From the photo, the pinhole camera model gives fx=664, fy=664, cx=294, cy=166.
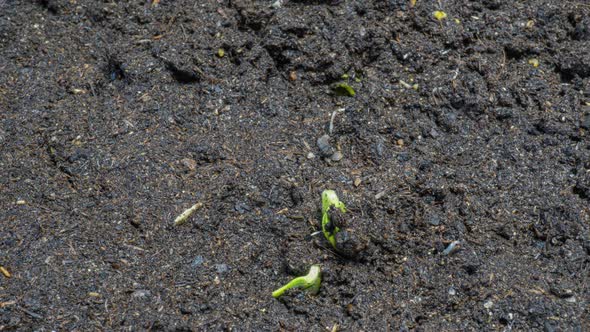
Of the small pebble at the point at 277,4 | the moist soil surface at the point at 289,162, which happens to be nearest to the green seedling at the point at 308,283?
the moist soil surface at the point at 289,162

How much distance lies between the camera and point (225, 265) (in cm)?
229

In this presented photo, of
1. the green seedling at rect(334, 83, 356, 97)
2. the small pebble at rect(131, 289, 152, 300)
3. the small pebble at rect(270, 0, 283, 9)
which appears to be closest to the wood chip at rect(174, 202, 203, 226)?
the small pebble at rect(131, 289, 152, 300)

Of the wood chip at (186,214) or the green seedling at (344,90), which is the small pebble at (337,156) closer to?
the green seedling at (344,90)

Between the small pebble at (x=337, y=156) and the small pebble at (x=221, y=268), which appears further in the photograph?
the small pebble at (x=337, y=156)

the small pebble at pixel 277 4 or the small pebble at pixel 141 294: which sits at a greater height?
the small pebble at pixel 277 4

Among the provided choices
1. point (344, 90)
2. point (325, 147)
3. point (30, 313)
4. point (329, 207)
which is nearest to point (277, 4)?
point (344, 90)

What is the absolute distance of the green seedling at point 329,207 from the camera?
7.50 ft

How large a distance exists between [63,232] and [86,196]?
0.56 ft

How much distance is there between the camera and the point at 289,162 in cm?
251

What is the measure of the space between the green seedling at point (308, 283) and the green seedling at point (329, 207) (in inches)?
4.4

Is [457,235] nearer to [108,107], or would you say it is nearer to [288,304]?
[288,304]

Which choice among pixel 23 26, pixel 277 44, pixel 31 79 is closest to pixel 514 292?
pixel 277 44

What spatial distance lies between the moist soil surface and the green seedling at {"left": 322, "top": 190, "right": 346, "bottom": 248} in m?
0.05

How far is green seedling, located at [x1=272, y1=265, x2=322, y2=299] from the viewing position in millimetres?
2215
